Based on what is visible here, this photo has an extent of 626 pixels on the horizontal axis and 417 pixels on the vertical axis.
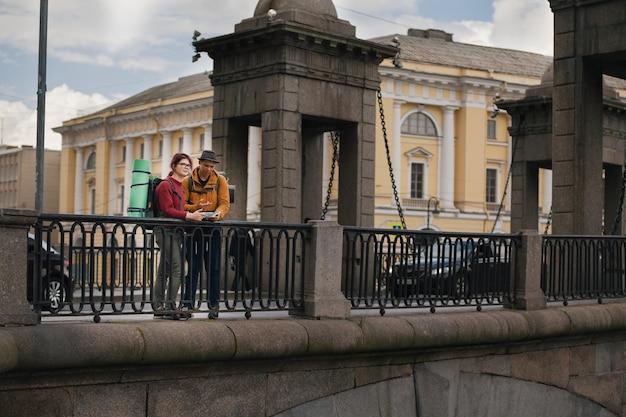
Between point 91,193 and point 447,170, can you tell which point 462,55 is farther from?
point 91,193

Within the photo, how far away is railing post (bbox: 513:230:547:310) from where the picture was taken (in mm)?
13969

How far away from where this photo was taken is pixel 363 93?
64.6 ft

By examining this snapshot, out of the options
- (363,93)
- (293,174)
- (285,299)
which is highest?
(363,93)

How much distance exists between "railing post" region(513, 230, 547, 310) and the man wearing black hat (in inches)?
161

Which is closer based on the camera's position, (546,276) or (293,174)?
(546,276)

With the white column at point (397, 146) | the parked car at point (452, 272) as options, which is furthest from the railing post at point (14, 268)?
the white column at point (397, 146)

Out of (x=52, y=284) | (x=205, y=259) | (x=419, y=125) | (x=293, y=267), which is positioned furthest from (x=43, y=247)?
(x=419, y=125)

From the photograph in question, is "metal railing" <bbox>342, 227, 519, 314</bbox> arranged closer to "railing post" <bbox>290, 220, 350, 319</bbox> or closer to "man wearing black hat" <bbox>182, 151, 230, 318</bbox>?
"railing post" <bbox>290, 220, 350, 319</bbox>

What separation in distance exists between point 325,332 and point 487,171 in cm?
6139

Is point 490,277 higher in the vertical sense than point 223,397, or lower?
higher

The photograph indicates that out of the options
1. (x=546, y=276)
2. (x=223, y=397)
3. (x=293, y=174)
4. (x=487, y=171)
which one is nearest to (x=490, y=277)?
(x=546, y=276)

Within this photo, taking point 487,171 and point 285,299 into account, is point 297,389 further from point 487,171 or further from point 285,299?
point 487,171

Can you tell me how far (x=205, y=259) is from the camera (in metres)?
11.1

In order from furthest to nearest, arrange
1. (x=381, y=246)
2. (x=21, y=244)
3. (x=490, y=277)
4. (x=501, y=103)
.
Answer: (x=501, y=103), (x=490, y=277), (x=381, y=246), (x=21, y=244)
